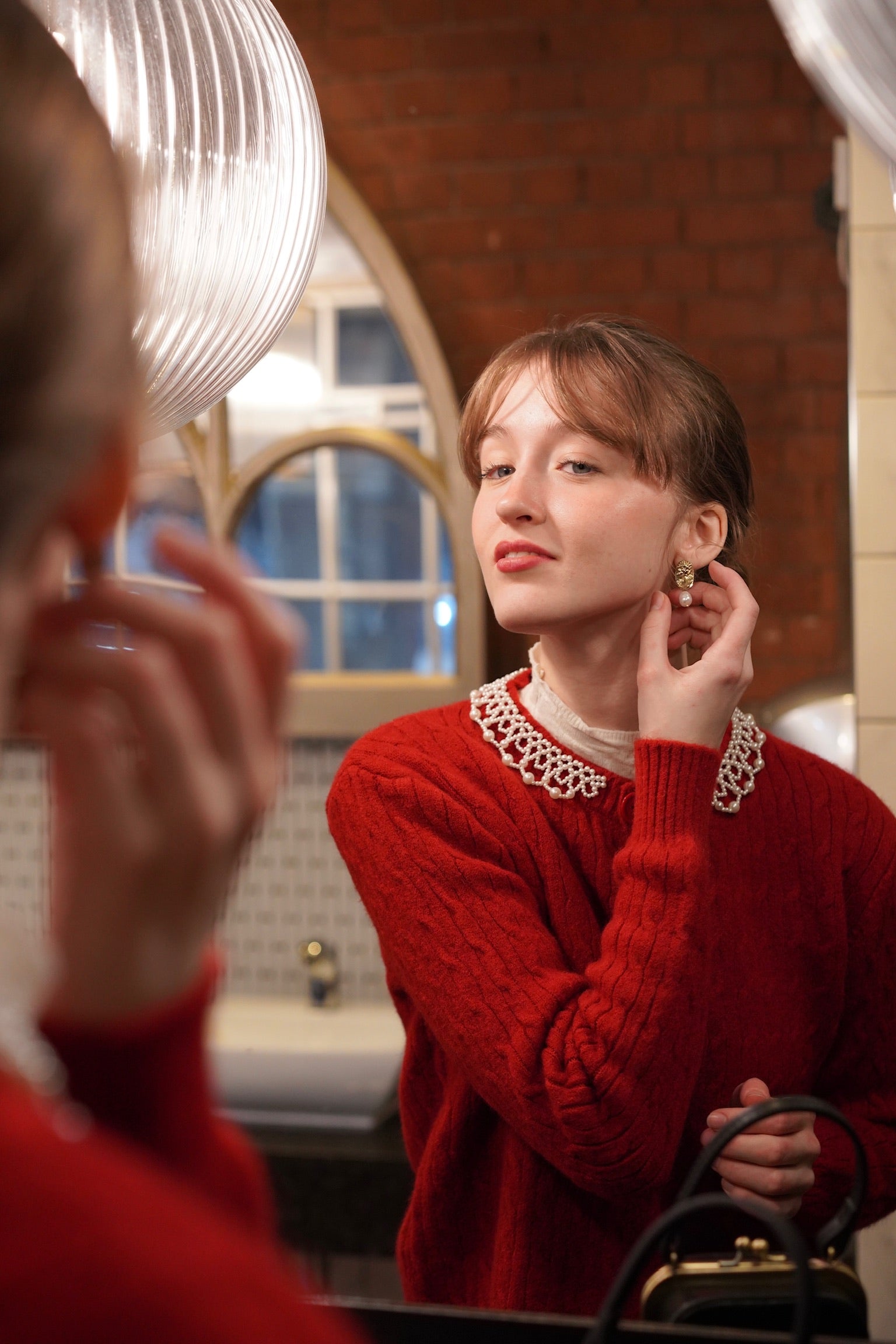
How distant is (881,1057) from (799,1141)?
6.2 inches

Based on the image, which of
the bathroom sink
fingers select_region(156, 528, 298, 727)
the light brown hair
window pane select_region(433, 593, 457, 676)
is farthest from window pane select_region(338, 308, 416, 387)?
fingers select_region(156, 528, 298, 727)

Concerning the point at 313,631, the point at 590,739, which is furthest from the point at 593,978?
the point at 313,631

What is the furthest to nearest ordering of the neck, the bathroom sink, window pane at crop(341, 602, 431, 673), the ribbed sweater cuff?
1. window pane at crop(341, 602, 431, 673)
2. the bathroom sink
3. the neck
4. the ribbed sweater cuff

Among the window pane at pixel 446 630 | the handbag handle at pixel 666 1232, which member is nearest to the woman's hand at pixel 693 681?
the handbag handle at pixel 666 1232

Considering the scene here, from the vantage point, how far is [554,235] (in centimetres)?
251

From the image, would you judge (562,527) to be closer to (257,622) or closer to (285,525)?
(257,622)

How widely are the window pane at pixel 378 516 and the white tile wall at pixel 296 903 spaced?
341 mm

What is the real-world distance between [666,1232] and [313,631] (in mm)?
2032

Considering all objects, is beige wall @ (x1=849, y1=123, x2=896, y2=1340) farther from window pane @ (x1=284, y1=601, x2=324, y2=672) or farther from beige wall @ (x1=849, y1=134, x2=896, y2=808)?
window pane @ (x1=284, y1=601, x2=324, y2=672)

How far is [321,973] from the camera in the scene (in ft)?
8.13

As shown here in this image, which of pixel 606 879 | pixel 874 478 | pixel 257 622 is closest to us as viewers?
pixel 257 622

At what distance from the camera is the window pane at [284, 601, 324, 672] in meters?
2.58

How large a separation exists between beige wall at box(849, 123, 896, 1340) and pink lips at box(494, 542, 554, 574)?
2.63 feet

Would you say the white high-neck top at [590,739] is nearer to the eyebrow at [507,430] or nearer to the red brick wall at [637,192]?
the eyebrow at [507,430]
